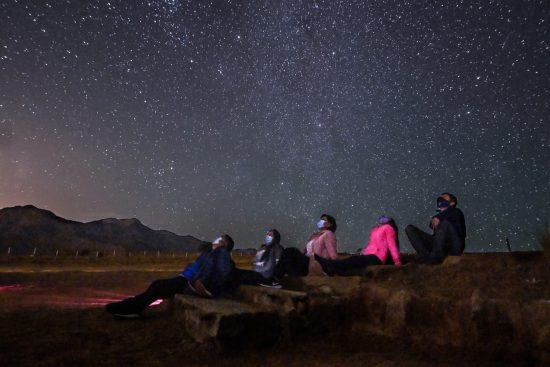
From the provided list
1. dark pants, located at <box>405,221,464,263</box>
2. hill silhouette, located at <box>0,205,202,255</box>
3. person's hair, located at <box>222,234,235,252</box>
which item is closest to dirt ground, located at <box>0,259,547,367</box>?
dark pants, located at <box>405,221,464,263</box>

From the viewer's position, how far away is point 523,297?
3553 mm

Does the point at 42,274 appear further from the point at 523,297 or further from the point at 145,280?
the point at 523,297

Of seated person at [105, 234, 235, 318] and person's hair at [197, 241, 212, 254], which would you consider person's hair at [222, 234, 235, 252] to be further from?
person's hair at [197, 241, 212, 254]

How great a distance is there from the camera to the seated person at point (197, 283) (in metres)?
5.82

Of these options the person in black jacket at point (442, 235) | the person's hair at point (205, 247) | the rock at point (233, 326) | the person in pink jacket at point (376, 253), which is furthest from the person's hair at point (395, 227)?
the person's hair at point (205, 247)

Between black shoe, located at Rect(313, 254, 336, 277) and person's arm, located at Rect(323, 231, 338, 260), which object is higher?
person's arm, located at Rect(323, 231, 338, 260)

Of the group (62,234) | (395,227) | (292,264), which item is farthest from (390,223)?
(62,234)

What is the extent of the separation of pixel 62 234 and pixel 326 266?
97.5 meters

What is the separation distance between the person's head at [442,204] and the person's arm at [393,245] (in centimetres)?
92

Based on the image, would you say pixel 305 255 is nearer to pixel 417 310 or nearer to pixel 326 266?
pixel 326 266

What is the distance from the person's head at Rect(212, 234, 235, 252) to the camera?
617 cm

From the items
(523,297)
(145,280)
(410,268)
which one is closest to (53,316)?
(410,268)

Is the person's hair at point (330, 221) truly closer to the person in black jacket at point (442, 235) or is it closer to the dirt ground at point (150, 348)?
the person in black jacket at point (442, 235)

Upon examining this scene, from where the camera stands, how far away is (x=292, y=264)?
664 centimetres
